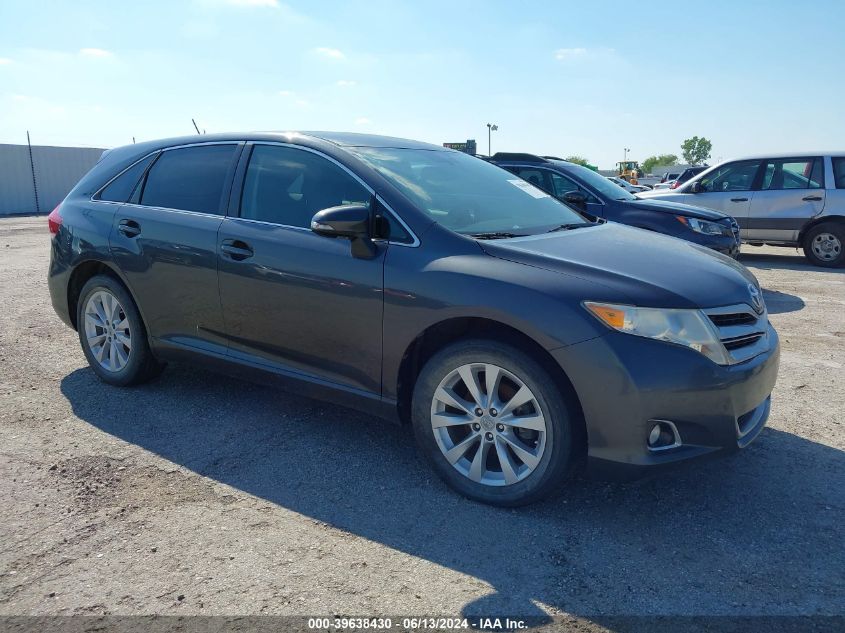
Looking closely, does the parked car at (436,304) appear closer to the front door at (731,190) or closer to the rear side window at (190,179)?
the rear side window at (190,179)

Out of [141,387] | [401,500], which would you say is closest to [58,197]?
[141,387]

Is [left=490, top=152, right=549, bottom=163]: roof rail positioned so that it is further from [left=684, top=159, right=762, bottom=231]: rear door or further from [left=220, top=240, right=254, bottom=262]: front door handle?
[left=220, top=240, right=254, bottom=262]: front door handle

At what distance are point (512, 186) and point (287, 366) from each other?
178cm

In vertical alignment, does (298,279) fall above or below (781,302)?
above

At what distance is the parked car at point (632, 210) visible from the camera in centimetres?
841

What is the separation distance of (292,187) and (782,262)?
10.2 metres

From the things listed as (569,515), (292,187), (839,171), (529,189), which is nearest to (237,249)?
(292,187)

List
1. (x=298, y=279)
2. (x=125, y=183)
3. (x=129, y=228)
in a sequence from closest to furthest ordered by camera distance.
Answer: (x=298, y=279), (x=129, y=228), (x=125, y=183)

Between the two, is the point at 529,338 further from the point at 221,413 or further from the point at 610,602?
the point at 221,413

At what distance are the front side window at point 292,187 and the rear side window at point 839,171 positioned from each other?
9.62m

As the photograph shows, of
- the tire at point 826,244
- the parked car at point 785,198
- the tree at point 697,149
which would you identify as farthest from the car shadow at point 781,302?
the tree at point 697,149

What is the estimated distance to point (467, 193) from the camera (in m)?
3.95

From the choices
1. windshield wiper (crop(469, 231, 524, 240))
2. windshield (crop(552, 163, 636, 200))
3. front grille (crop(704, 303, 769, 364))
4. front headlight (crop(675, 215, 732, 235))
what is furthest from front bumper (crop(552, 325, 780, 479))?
windshield (crop(552, 163, 636, 200))

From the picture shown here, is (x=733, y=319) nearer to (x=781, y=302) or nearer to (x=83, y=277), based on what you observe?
(x=83, y=277)
